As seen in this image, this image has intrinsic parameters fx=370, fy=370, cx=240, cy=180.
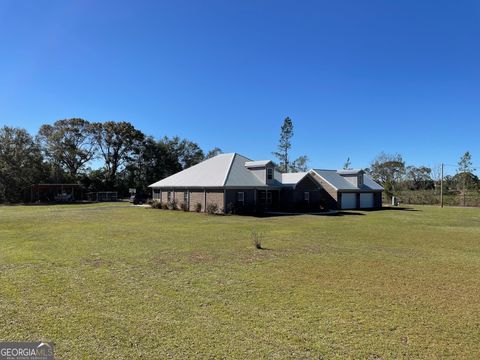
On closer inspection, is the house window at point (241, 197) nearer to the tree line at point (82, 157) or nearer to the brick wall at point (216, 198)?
the brick wall at point (216, 198)

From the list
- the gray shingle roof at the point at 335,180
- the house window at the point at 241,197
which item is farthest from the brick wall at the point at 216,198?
the gray shingle roof at the point at 335,180

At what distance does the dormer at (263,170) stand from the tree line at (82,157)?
36.8 metres

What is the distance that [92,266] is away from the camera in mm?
9891

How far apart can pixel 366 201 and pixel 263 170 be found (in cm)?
1580

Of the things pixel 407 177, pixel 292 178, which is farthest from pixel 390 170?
pixel 292 178

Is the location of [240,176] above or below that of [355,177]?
below

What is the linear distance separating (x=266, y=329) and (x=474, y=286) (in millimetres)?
5676

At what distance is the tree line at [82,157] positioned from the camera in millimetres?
53625

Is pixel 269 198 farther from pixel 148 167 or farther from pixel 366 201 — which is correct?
pixel 148 167

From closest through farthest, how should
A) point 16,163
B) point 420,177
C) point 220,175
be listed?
point 220,175 → point 16,163 → point 420,177

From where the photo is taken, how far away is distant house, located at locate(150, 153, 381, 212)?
32.4 m

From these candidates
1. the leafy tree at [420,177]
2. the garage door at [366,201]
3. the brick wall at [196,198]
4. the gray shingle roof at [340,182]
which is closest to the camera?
the brick wall at [196,198]

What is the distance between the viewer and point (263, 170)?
117 feet

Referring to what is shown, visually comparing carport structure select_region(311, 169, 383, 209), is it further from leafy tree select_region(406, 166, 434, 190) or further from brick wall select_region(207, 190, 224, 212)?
leafy tree select_region(406, 166, 434, 190)
